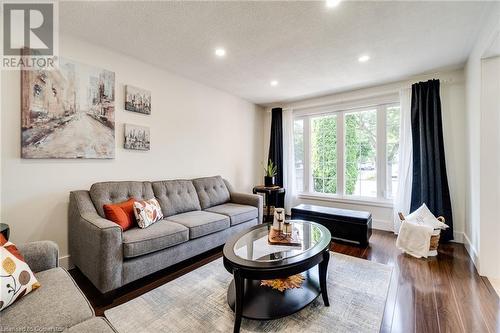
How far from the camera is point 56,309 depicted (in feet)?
3.50

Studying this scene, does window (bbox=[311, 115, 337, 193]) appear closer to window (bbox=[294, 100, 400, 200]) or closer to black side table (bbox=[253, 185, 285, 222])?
window (bbox=[294, 100, 400, 200])

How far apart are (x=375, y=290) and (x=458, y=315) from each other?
22.0 inches

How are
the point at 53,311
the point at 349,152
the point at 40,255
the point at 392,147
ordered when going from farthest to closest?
the point at 349,152 → the point at 392,147 → the point at 40,255 → the point at 53,311

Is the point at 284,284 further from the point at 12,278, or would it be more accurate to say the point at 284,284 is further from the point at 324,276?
the point at 12,278

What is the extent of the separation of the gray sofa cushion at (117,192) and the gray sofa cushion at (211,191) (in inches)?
29.7

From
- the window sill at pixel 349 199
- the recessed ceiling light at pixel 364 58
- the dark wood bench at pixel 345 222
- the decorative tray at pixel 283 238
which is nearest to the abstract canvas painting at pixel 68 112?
the decorative tray at pixel 283 238

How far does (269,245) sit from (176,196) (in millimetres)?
1638

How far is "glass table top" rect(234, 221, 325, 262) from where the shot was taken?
1.70m

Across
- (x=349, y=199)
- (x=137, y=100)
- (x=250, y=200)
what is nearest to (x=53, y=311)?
(x=137, y=100)

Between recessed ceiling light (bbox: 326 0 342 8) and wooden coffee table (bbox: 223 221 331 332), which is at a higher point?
recessed ceiling light (bbox: 326 0 342 8)

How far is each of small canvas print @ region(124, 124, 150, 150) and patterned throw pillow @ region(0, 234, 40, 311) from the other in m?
1.76

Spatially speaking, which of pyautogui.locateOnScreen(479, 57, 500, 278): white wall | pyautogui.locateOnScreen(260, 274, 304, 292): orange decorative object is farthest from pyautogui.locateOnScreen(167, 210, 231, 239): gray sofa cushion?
pyautogui.locateOnScreen(479, 57, 500, 278): white wall

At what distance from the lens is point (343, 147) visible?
14.1 ft

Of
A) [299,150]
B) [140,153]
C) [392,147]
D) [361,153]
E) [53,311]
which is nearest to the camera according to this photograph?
[53,311]
